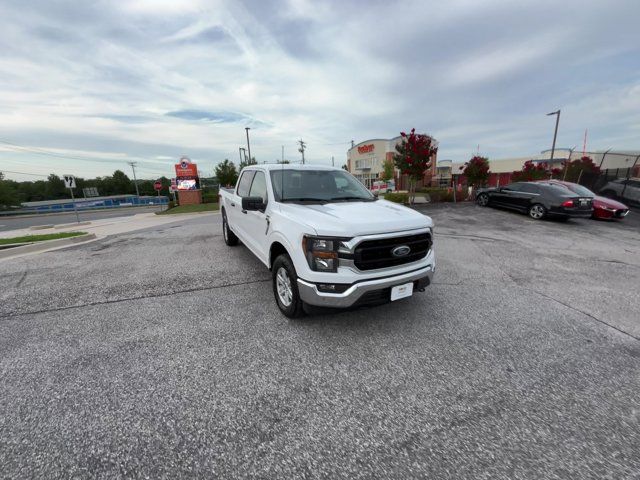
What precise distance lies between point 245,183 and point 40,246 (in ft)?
21.5

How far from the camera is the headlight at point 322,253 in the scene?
2764mm

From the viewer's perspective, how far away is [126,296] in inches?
165

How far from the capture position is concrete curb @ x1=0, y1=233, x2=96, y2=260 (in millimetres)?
6711

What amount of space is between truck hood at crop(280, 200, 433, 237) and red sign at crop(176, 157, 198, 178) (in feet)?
89.3

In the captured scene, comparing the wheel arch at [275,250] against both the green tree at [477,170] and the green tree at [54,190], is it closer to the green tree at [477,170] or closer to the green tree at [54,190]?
the green tree at [477,170]

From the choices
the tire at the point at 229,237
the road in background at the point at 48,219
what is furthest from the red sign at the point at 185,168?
the tire at the point at 229,237

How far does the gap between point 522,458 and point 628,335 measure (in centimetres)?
263

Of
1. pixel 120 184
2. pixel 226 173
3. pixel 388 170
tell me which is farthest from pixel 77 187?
pixel 388 170

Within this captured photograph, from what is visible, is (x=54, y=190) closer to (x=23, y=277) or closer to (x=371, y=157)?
(x=371, y=157)

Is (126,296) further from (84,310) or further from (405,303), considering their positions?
(405,303)

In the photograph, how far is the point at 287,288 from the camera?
330 centimetres

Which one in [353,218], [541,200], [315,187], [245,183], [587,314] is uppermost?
[245,183]

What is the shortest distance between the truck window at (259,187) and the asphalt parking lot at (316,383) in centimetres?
145

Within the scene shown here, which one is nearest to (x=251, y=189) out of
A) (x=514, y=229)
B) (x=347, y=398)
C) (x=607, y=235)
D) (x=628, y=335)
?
(x=347, y=398)
